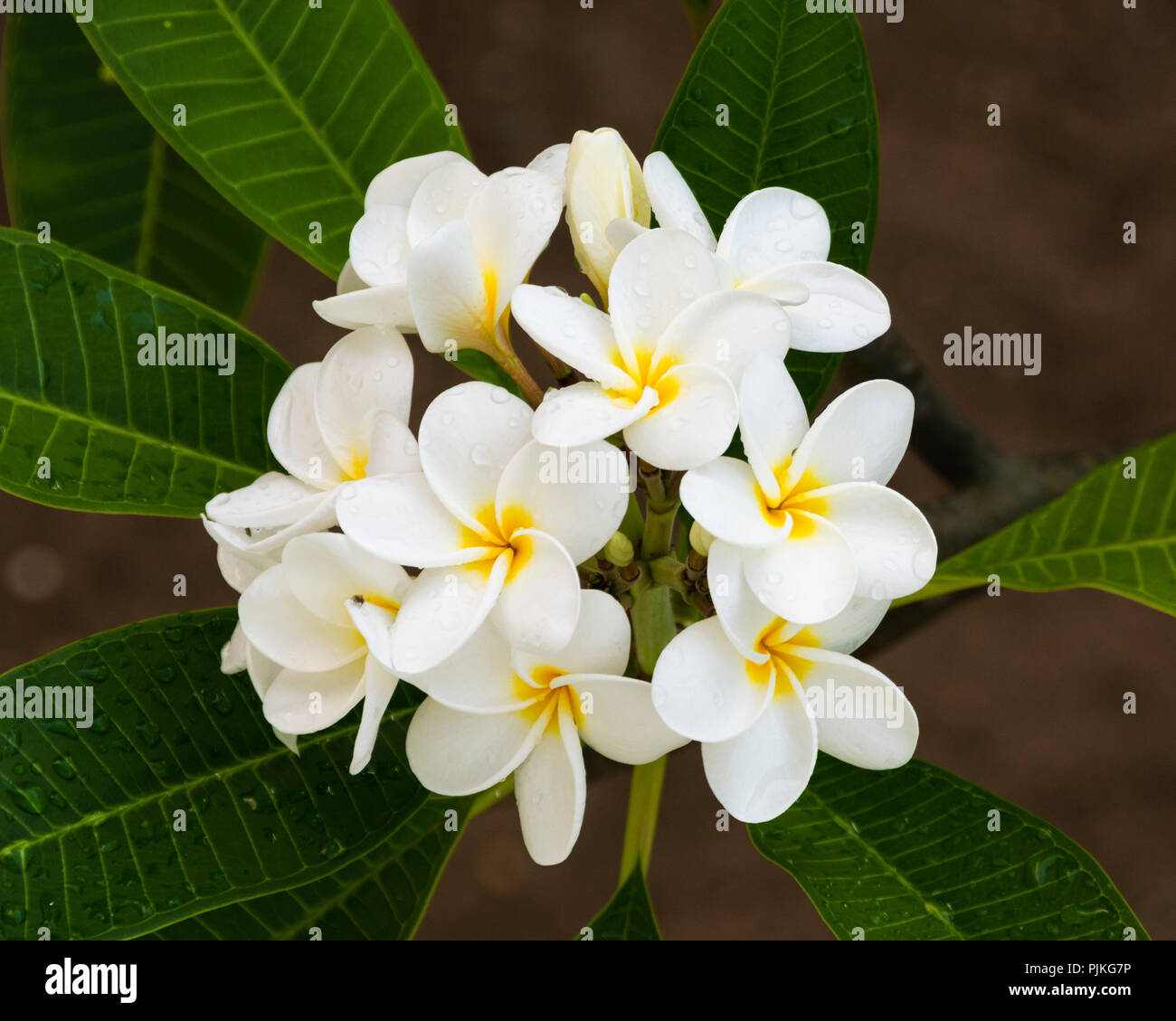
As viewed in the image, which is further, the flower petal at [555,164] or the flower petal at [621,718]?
the flower petal at [555,164]

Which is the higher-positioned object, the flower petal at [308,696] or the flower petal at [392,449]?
the flower petal at [392,449]

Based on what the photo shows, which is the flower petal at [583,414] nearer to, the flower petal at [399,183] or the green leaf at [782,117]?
the flower petal at [399,183]

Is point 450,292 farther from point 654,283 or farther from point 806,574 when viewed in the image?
point 806,574

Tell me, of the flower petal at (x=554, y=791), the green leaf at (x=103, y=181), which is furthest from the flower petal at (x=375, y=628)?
the green leaf at (x=103, y=181)

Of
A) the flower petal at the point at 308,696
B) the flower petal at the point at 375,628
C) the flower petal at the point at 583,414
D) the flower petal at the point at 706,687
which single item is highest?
the flower petal at the point at 583,414

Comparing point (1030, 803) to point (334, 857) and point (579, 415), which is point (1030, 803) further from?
point (579, 415)

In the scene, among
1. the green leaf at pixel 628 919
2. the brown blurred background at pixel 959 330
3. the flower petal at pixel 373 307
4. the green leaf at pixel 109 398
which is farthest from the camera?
the brown blurred background at pixel 959 330
